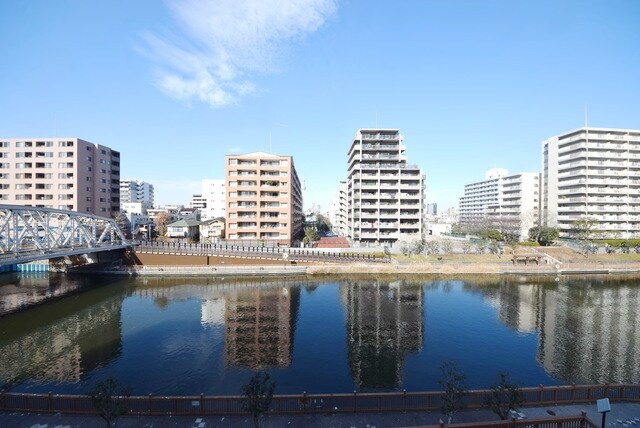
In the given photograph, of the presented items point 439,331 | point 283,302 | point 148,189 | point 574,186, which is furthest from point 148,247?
point 148,189

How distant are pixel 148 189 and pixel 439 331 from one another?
18437 cm

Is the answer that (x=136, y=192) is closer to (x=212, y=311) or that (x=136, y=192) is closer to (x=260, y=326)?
(x=212, y=311)

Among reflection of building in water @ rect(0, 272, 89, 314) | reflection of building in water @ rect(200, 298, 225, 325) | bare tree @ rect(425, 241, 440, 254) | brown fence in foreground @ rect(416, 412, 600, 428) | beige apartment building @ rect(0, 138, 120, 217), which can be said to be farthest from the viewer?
beige apartment building @ rect(0, 138, 120, 217)

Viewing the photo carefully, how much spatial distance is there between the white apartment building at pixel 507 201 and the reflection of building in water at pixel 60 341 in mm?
84521

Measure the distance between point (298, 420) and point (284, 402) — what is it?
920 mm

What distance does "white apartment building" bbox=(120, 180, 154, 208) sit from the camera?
498 ft

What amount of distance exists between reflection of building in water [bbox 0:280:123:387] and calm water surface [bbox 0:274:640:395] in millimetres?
127

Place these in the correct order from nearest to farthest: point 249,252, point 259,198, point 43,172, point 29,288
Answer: point 29,288 → point 249,252 → point 43,172 → point 259,198

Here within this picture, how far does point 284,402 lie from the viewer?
13250mm

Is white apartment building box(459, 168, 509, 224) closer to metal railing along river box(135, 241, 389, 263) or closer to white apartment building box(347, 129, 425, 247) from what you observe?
white apartment building box(347, 129, 425, 247)

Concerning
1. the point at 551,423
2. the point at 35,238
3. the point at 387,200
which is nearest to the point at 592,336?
the point at 551,423

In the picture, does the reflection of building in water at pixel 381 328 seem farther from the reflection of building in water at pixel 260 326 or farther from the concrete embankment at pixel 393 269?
the concrete embankment at pixel 393 269

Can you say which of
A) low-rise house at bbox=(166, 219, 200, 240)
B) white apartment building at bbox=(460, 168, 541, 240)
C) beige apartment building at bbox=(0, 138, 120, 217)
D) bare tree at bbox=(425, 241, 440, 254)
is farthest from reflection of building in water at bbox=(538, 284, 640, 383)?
beige apartment building at bbox=(0, 138, 120, 217)

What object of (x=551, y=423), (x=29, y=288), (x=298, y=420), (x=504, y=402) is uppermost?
(x=504, y=402)
